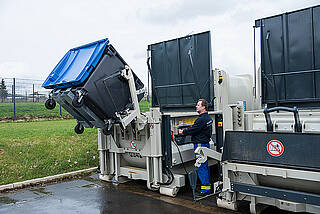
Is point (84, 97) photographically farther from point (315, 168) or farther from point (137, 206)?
point (315, 168)

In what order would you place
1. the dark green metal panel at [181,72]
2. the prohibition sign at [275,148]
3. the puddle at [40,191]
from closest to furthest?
the prohibition sign at [275,148], the puddle at [40,191], the dark green metal panel at [181,72]

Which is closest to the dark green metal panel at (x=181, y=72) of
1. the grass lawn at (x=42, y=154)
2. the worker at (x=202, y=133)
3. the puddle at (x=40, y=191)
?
the worker at (x=202, y=133)

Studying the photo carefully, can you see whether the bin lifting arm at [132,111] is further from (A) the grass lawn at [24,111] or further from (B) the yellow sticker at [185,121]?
(A) the grass lawn at [24,111]

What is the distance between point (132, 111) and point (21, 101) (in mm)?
12859

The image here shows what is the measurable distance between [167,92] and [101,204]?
301cm

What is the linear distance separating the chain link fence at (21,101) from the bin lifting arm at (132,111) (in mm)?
9238

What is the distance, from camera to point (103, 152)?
21.0ft

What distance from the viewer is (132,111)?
17.4 feet

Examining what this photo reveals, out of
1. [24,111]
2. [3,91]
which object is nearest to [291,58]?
[24,111]

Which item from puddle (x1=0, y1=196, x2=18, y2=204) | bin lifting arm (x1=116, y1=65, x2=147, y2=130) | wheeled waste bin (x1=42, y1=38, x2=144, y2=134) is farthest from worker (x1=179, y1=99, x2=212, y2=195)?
puddle (x1=0, y1=196, x2=18, y2=204)

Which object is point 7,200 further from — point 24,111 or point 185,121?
point 24,111

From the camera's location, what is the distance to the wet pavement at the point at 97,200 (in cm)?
478

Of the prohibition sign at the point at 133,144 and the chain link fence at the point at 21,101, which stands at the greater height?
the chain link fence at the point at 21,101

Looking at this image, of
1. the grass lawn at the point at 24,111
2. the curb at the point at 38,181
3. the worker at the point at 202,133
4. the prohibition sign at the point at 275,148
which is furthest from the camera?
the grass lawn at the point at 24,111
